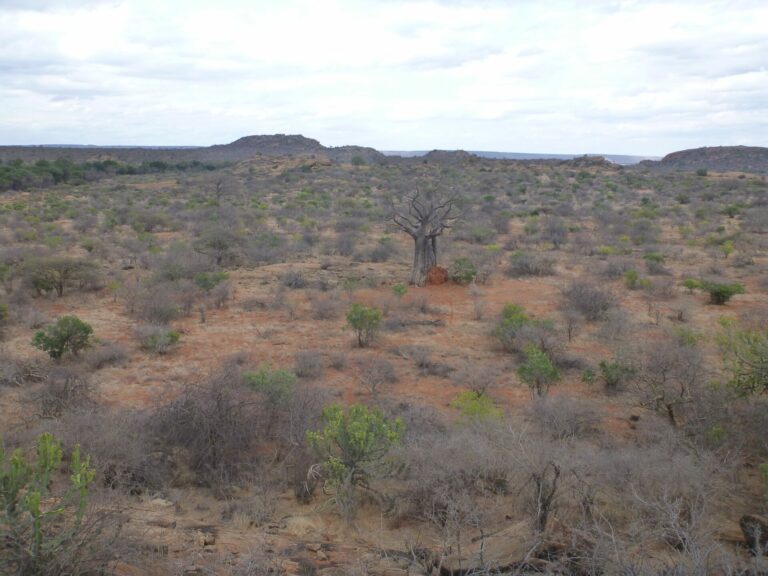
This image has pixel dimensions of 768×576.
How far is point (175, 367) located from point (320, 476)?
447 cm

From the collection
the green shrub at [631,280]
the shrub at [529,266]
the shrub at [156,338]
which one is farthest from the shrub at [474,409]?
the shrub at [529,266]

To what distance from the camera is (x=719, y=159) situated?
73938mm

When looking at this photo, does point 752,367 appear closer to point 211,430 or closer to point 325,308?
point 211,430

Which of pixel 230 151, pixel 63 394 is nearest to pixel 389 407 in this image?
pixel 63 394

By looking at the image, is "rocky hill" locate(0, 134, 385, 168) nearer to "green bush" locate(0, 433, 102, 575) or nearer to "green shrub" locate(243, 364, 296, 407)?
"green shrub" locate(243, 364, 296, 407)

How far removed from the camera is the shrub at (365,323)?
418 inches

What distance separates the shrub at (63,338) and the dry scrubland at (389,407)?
170 mm

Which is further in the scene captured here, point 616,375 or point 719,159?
point 719,159

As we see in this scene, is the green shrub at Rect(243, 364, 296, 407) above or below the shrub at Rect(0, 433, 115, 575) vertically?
below

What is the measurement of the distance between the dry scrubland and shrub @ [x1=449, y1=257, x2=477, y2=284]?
0.19 feet

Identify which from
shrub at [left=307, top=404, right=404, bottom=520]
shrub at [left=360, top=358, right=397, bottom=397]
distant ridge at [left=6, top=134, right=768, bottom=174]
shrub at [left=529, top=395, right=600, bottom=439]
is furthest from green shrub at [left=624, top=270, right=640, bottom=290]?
distant ridge at [left=6, top=134, right=768, bottom=174]

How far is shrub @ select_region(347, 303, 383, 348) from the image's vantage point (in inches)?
418

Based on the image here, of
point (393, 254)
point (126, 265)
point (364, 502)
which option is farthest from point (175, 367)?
point (393, 254)

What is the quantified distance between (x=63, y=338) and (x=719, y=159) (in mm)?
80889
